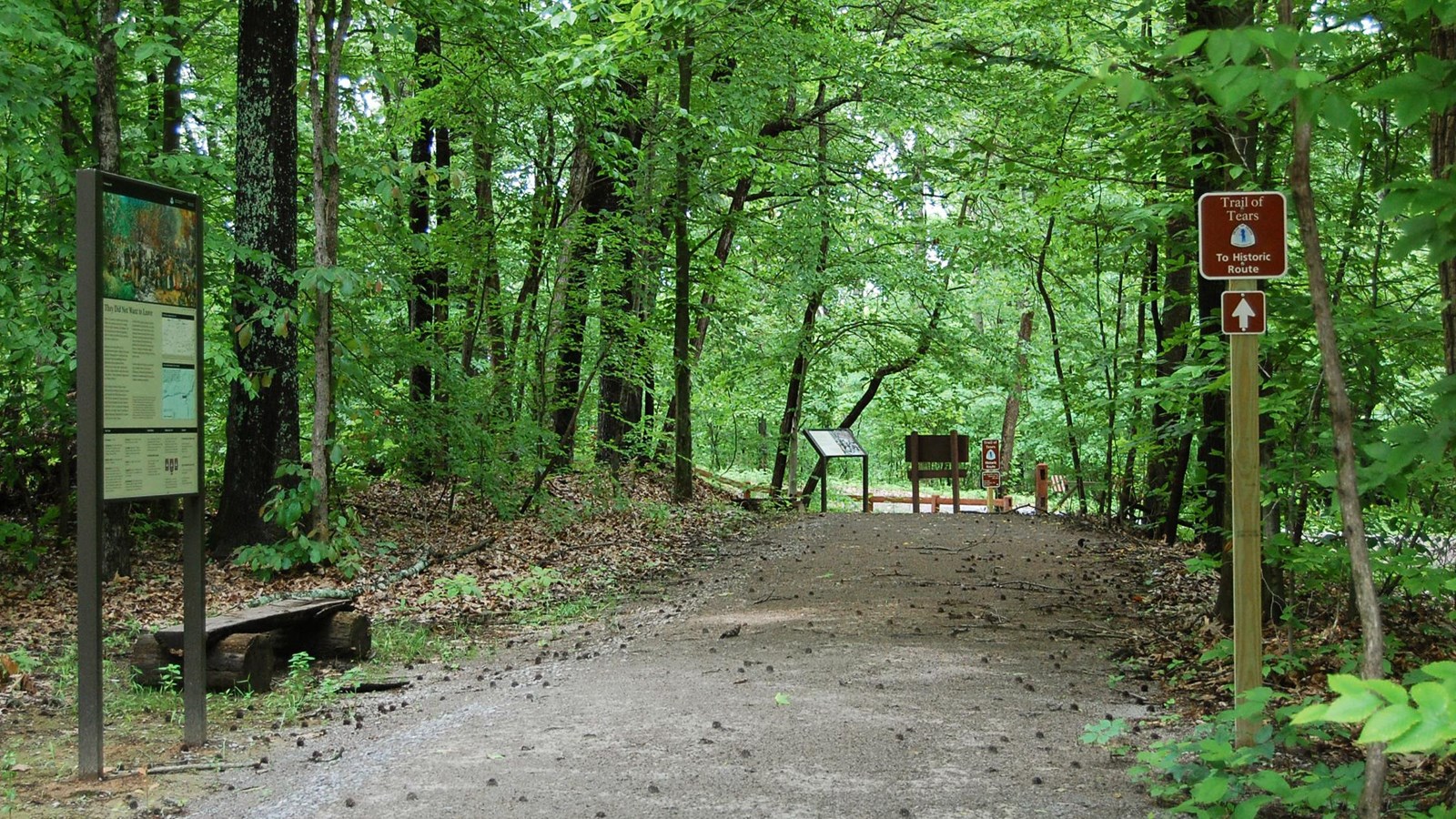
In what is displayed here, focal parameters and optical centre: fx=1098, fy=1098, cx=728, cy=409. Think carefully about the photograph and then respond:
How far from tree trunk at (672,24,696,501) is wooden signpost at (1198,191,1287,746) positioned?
35.1 feet

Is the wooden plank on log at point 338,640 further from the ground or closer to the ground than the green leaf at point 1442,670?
closer to the ground

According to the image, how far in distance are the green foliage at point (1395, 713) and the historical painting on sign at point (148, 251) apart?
499cm

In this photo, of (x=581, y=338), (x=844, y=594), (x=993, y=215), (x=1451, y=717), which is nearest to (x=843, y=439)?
(x=993, y=215)

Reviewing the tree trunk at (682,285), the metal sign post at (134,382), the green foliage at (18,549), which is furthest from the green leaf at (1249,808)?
the tree trunk at (682,285)

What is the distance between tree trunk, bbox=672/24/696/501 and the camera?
14617 millimetres

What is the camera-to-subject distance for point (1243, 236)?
14.6 feet

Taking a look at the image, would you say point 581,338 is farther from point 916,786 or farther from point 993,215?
point 916,786

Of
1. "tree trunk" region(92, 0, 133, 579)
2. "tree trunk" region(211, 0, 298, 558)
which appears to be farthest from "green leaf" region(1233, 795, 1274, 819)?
"tree trunk" region(92, 0, 133, 579)

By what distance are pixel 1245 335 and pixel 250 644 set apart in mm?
5659

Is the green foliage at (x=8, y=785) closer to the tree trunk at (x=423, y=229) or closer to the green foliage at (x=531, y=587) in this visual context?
the green foliage at (x=531, y=587)

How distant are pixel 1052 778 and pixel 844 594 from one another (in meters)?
5.06

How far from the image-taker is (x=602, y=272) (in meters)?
13.6

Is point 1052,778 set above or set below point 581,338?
below

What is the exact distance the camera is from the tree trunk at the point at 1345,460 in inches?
135
